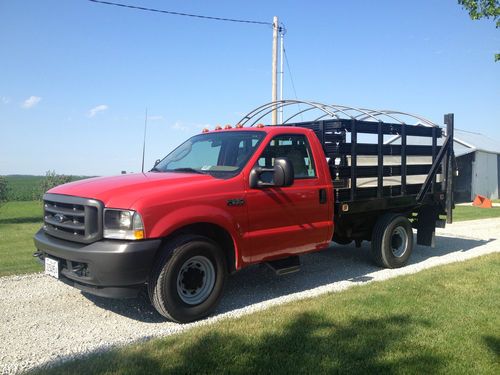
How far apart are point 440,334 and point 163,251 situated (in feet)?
9.21

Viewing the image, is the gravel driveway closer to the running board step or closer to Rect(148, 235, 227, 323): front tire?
Rect(148, 235, 227, 323): front tire

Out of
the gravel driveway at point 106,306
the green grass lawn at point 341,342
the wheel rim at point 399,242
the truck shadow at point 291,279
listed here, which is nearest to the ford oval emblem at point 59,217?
the gravel driveway at point 106,306

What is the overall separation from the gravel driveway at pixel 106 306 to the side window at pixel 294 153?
1619 mm

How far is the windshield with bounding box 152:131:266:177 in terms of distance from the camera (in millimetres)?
5520

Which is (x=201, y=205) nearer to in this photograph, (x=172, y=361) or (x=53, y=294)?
(x=172, y=361)

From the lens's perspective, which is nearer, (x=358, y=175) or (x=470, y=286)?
(x=470, y=286)

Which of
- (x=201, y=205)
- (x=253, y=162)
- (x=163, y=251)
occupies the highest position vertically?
(x=253, y=162)

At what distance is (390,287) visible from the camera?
6.00 m

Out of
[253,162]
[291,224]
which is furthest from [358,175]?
[253,162]

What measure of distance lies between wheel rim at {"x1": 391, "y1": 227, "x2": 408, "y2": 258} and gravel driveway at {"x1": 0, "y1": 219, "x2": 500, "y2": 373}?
0.32 meters

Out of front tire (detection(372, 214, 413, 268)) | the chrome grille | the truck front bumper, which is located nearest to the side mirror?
the truck front bumper

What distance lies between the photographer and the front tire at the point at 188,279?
461cm

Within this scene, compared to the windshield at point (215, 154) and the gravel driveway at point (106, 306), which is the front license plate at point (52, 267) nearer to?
the gravel driveway at point (106, 306)

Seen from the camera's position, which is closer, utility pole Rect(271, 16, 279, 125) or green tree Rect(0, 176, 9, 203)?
utility pole Rect(271, 16, 279, 125)
